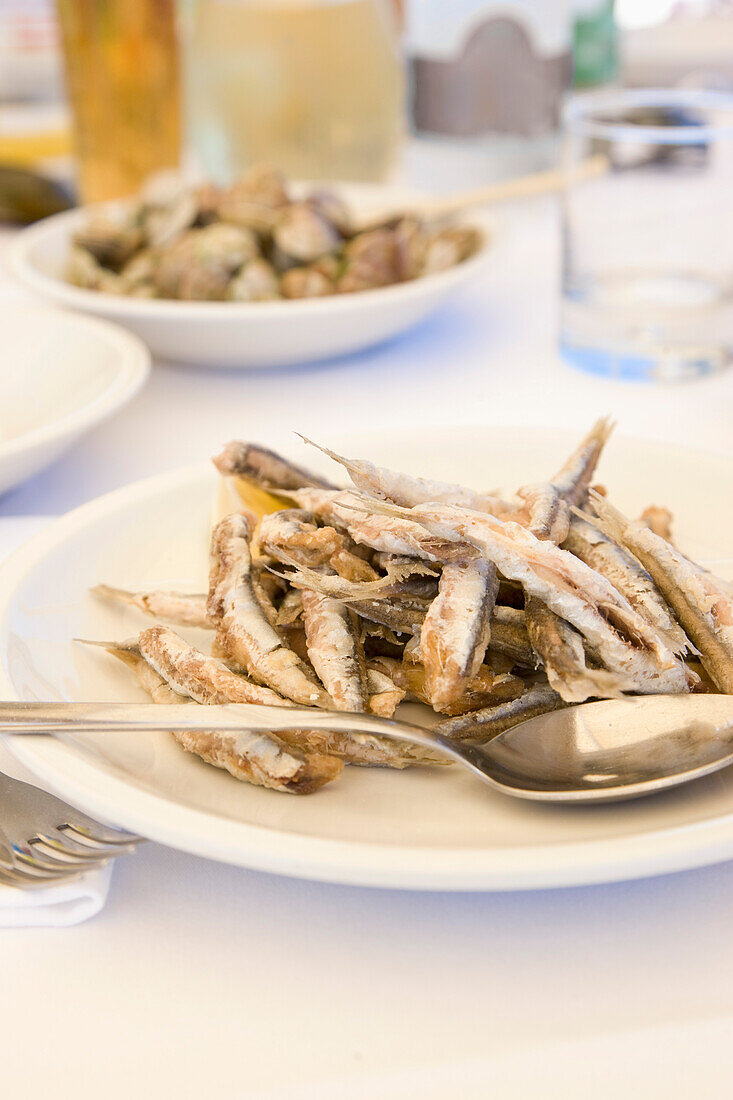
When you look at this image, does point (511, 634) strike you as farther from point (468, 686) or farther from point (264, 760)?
point (264, 760)

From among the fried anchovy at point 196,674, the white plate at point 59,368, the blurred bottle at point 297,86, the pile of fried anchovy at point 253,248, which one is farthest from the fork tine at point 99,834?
the blurred bottle at point 297,86

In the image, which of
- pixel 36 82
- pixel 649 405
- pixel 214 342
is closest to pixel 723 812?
pixel 649 405

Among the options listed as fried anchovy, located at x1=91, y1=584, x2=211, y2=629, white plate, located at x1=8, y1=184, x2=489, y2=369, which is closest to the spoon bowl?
fried anchovy, located at x1=91, y1=584, x2=211, y2=629

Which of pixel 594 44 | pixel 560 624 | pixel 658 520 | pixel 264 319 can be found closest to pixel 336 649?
pixel 560 624

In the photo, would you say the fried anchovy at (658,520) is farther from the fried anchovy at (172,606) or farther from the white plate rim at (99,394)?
the white plate rim at (99,394)

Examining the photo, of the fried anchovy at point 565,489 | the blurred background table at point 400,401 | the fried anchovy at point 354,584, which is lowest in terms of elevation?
the blurred background table at point 400,401
